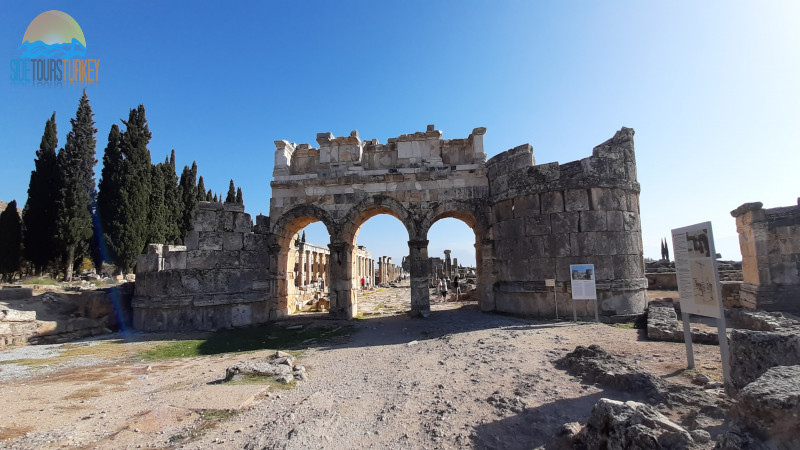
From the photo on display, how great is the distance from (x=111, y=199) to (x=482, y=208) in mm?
26273

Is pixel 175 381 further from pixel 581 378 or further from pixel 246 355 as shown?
pixel 581 378

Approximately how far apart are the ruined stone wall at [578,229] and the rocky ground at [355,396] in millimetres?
2088

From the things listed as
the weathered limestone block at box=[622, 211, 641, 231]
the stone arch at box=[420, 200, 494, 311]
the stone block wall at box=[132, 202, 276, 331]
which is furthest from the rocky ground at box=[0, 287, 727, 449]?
the stone arch at box=[420, 200, 494, 311]

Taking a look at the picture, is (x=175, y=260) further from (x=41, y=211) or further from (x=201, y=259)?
(x=41, y=211)

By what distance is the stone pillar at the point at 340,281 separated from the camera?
11.9m

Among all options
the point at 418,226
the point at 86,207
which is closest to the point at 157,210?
the point at 86,207

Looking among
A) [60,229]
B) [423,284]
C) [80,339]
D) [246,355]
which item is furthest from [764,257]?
[60,229]

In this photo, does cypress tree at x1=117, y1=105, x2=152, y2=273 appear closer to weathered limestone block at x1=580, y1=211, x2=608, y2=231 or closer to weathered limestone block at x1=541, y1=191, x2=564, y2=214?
weathered limestone block at x1=541, y1=191, x2=564, y2=214

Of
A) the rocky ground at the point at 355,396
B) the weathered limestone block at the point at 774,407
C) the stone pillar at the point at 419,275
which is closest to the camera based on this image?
the weathered limestone block at the point at 774,407

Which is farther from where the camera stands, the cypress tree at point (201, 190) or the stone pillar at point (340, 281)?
the cypress tree at point (201, 190)

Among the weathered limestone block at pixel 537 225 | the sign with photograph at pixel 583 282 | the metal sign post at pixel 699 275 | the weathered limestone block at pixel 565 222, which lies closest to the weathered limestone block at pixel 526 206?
the weathered limestone block at pixel 537 225

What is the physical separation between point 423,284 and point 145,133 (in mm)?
27011

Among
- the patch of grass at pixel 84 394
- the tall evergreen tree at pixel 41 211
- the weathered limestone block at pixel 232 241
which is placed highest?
the tall evergreen tree at pixel 41 211

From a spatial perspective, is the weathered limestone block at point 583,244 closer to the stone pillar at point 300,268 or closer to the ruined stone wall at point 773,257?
the ruined stone wall at point 773,257
